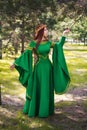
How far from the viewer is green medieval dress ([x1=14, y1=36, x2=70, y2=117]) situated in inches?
299

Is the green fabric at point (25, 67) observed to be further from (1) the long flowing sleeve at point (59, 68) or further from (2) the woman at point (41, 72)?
(1) the long flowing sleeve at point (59, 68)

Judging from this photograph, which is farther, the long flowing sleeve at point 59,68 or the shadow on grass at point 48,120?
the long flowing sleeve at point 59,68

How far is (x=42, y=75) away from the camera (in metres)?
7.62

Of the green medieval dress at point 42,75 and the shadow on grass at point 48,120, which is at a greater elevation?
the green medieval dress at point 42,75

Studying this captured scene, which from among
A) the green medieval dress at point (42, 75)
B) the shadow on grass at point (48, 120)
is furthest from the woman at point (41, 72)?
the shadow on grass at point (48, 120)

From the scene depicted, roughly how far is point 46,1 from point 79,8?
4.64ft

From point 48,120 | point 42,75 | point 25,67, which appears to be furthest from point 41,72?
point 48,120

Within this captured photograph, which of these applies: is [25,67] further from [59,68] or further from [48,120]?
[48,120]

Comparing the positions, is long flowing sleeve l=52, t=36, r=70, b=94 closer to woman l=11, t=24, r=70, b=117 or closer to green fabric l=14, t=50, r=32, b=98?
woman l=11, t=24, r=70, b=117

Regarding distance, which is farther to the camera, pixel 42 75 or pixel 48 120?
pixel 42 75

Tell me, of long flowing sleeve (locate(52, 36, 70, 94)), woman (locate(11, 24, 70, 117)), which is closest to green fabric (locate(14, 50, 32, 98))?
woman (locate(11, 24, 70, 117))

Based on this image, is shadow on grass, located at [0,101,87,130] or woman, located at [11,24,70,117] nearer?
shadow on grass, located at [0,101,87,130]

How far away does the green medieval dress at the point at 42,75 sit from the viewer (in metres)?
7.60

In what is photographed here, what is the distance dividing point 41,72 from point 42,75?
0.23 feet
